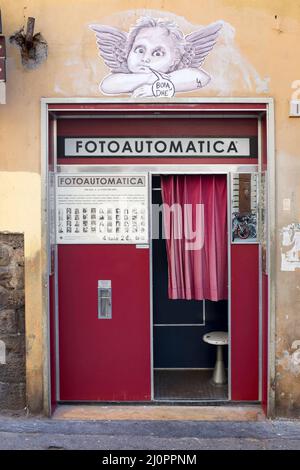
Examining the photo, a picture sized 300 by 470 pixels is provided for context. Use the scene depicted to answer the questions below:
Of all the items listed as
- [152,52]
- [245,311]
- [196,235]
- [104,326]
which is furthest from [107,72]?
[245,311]

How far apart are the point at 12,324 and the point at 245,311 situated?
2.34 metres

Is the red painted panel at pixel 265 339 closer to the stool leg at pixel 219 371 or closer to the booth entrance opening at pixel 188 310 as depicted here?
the booth entrance opening at pixel 188 310

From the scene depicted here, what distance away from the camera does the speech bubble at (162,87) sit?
242 inches

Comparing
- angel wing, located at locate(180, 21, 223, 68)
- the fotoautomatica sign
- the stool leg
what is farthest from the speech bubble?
the stool leg

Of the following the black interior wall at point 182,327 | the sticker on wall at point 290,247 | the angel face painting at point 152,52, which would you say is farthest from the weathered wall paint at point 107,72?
the black interior wall at point 182,327

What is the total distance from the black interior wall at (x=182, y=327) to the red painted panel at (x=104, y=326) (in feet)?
3.59

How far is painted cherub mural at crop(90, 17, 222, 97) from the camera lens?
20.0 ft

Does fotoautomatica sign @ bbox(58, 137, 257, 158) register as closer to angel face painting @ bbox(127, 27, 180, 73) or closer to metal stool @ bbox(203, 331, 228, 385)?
angel face painting @ bbox(127, 27, 180, 73)

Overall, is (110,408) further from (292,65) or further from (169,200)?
(292,65)

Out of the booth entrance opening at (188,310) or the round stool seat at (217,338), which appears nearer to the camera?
the booth entrance opening at (188,310)

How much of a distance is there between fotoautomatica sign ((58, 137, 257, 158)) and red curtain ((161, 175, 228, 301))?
0.97 feet

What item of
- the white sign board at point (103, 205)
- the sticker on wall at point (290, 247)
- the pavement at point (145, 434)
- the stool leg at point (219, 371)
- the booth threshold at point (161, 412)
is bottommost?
the pavement at point (145, 434)

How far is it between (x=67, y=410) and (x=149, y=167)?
260cm

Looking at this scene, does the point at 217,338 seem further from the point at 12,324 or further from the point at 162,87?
the point at 162,87
